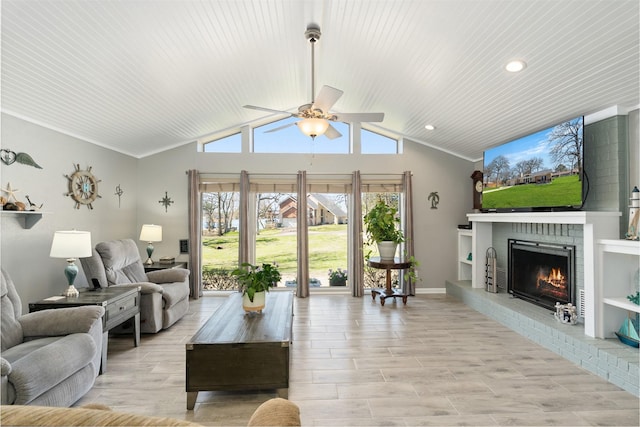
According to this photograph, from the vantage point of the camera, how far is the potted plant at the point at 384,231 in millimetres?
5496

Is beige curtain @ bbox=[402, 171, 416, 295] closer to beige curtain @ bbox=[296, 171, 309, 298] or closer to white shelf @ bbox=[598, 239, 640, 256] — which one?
beige curtain @ bbox=[296, 171, 309, 298]

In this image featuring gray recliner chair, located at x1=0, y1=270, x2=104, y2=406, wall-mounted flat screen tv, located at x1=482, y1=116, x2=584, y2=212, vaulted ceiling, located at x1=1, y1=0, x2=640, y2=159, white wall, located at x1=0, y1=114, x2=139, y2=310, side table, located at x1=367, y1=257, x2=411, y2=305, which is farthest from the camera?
side table, located at x1=367, y1=257, x2=411, y2=305

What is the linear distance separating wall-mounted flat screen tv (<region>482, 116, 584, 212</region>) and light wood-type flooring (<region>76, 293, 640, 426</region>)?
1.59 meters

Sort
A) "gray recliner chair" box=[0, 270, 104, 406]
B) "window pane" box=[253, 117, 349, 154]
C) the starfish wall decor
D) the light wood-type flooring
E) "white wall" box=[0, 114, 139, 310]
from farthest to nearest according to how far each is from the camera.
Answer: "window pane" box=[253, 117, 349, 154], the starfish wall decor, "white wall" box=[0, 114, 139, 310], the light wood-type flooring, "gray recliner chair" box=[0, 270, 104, 406]

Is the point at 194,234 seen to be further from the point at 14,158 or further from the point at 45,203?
the point at 14,158

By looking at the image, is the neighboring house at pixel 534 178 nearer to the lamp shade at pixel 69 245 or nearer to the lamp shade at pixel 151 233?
the lamp shade at pixel 69 245

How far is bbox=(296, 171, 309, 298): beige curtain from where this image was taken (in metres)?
5.96

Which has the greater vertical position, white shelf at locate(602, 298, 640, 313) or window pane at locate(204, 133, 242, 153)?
window pane at locate(204, 133, 242, 153)

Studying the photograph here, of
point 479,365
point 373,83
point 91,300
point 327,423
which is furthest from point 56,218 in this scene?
point 479,365

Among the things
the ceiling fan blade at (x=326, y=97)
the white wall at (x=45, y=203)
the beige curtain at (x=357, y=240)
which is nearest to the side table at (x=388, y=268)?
the beige curtain at (x=357, y=240)

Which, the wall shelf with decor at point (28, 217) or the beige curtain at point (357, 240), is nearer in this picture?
the wall shelf with decor at point (28, 217)

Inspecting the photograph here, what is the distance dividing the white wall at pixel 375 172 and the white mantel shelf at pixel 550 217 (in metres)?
0.89

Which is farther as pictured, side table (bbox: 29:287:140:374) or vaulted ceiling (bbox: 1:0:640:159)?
side table (bbox: 29:287:140:374)

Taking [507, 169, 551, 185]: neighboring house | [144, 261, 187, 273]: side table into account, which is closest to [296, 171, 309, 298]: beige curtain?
[144, 261, 187, 273]: side table
